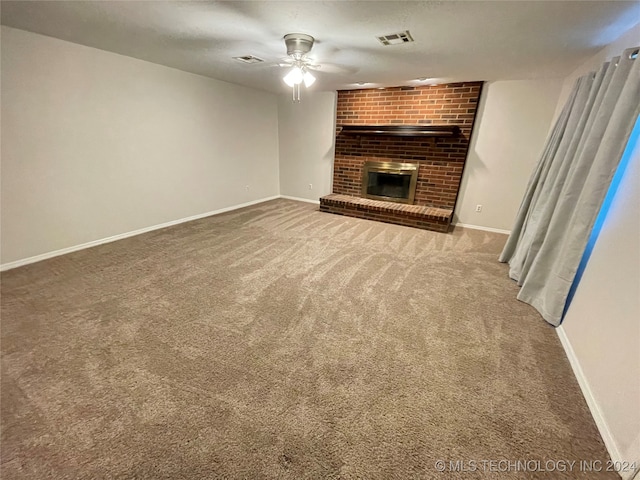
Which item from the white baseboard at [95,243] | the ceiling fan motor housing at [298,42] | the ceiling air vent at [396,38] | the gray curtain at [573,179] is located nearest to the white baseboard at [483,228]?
the gray curtain at [573,179]

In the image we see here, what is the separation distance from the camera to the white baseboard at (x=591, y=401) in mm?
1190

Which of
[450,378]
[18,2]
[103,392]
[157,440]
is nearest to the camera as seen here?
[157,440]

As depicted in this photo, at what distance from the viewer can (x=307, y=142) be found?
534 cm

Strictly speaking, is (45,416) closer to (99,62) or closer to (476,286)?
(476,286)

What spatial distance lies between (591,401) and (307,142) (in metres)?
5.15

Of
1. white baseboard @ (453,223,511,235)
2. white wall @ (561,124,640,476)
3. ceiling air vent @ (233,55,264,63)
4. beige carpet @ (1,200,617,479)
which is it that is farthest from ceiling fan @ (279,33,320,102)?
white baseboard @ (453,223,511,235)

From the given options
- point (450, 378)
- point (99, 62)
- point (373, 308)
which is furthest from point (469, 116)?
point (99, 62)

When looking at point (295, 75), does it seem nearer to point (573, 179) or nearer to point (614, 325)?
point (573, 179)

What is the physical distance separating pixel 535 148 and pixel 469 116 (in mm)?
996

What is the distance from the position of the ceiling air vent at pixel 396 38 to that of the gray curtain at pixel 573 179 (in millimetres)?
1403

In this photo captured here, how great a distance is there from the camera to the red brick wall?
3.97 meters

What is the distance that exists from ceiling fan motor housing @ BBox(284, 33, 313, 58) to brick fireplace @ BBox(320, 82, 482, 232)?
237 centimetres

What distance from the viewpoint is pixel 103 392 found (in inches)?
54.9

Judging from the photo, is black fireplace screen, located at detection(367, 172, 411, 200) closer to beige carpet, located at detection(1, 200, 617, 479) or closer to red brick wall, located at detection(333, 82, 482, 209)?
red brick wall, located at detection(333, 82, 482, 209)
